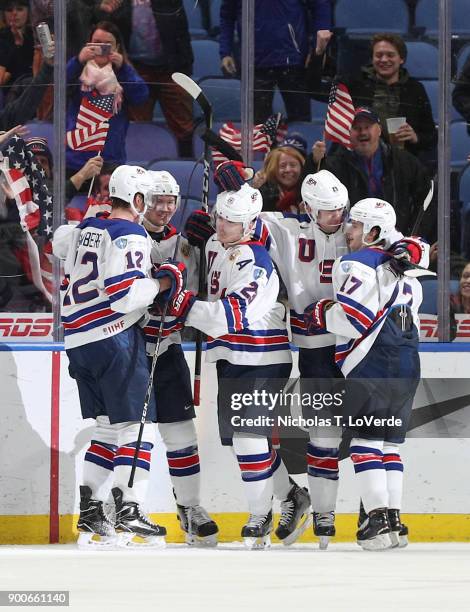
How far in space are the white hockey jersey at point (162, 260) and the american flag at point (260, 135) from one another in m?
0.50

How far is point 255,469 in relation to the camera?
567 cm

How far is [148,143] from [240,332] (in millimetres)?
969

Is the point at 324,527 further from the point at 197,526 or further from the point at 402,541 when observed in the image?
the point at 197,526

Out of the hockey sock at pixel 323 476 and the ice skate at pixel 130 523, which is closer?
the ice skate at pixel 130 523

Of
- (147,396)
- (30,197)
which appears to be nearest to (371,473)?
(147,396)

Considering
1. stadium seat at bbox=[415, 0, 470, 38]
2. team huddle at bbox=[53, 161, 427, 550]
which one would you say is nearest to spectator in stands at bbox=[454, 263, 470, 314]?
team huddle at bbox=[53, 161, 427, 550]

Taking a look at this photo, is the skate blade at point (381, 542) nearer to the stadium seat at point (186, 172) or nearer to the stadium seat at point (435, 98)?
the stadium seat at point (186, 172)

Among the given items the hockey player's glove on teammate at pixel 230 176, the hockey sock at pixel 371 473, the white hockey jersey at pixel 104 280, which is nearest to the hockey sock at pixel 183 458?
the white hockey jersey at pixel 104 280

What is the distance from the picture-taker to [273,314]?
18.9ft

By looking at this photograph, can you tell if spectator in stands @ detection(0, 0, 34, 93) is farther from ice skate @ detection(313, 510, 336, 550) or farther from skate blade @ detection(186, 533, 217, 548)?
ice skate @ detection(313, 510, 336, 550)

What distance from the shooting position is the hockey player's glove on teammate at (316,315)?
18.6ft

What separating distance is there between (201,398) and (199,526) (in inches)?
18.3

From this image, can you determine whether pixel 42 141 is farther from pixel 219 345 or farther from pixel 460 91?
pixel 460 91

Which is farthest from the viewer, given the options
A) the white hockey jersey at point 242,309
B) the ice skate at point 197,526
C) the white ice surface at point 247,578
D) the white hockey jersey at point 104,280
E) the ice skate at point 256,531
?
the ice skate at point 197,526
